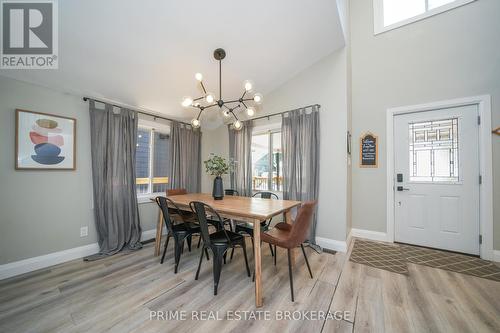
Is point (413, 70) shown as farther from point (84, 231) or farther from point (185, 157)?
point (84, 231)

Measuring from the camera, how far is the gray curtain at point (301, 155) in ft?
9.78

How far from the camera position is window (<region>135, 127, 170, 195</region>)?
11.0 ft

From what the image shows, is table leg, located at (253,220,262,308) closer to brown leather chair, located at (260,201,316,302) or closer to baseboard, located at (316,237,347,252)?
brown leather chair, located at (260,201,316,302)

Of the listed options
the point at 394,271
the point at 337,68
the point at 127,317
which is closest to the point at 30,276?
the point at 127,317

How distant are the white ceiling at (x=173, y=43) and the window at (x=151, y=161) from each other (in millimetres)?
627

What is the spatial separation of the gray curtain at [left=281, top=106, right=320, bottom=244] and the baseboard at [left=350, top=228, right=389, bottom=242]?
3.07ft

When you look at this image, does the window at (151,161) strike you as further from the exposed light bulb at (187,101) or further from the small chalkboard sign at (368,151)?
the small chalkboard sign at (368,151)

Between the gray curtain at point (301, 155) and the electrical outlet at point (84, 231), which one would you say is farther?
the gray curtain at point (301, 155)

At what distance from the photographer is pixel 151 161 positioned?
3.47 metres

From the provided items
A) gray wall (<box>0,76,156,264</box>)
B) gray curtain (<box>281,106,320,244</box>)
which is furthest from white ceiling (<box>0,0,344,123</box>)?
gray curtain (<box>281,106,320,244</box>)

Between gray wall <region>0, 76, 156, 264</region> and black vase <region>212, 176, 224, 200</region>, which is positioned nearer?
gray wall <region>0, 76, 156, 264</region>

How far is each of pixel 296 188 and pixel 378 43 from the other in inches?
113

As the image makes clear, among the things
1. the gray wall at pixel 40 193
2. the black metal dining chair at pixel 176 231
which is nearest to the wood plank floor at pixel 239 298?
the black metal dining chair at pixel 176 231

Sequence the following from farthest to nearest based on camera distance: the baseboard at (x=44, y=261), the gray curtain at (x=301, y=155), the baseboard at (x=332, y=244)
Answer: the gray curtain at (x=301, y=155) < the baseboard at (x=332, y=244) < the baseboard at (x=44, y=261)
